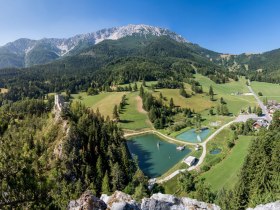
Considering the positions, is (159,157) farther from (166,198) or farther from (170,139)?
(166,198)

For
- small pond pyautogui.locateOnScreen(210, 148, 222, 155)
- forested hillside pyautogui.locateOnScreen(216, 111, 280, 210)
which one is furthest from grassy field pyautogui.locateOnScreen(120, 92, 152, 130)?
forested hillside pyautogui.locateOnScreen(216, 111, 280, 210)

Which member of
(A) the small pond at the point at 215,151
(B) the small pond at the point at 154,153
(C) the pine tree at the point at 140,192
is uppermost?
(C) the pine tree at the point at 140,192

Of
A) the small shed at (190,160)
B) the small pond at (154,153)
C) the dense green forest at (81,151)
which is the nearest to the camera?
the dense green forest at (81,151)

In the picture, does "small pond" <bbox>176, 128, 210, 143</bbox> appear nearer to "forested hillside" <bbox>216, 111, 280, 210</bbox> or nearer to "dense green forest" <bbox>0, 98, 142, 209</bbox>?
"dense green forest" <bbox>0, 98, 142, 209</bbox>

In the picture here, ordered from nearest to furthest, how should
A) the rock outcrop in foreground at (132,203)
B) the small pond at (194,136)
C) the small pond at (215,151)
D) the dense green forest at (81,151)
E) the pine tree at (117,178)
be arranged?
1. the rock outcrop in foreground at (132,203)
2. the dense green forest at (81,151)
3. the pine tree at (117,178)
4. the small pond at (215,151)
5. the small pond at (194,136)

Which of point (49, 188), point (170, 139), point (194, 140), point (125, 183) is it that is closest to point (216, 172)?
point (125, 183)

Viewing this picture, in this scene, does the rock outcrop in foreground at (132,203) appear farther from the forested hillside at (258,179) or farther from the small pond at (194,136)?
the small pond at (194,136)

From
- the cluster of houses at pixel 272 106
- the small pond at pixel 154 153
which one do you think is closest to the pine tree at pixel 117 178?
the small pond at pixel 154 153
